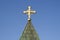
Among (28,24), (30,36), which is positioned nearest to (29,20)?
(28,24)

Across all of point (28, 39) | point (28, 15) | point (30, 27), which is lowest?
point (28, 39)

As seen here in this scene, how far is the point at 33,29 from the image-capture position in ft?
84.5

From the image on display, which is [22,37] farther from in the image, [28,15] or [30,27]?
[28,15]

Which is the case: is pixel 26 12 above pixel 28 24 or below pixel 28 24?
above

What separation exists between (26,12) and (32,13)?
801mm

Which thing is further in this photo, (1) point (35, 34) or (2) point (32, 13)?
(2) point (32, 13)

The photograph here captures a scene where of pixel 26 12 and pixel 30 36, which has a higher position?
pixel 26 12

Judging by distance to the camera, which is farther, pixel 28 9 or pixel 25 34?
pixel 28 9

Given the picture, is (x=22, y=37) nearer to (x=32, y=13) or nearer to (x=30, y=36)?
(x=30, y=36)

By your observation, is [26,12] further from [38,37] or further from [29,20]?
[38,37]

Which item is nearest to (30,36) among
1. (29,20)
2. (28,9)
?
(29,20)

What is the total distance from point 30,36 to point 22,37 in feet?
3.22

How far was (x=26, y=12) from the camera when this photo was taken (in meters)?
27.5

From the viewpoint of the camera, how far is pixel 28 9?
27.7m
